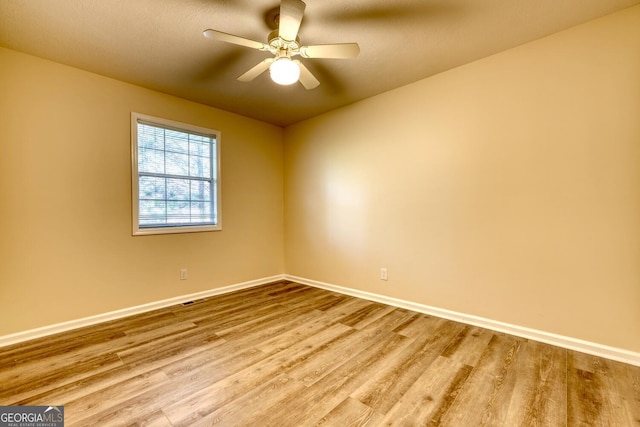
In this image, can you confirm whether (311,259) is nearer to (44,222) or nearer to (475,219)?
(475,219)

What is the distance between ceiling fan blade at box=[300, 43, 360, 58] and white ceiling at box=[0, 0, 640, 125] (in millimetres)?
284

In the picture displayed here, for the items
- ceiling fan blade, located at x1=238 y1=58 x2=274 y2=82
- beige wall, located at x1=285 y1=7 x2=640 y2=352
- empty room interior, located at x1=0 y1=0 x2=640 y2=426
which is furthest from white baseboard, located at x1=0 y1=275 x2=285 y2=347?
ceiling fan blade, located at x1=238 y1=58 x2=274 y2=82

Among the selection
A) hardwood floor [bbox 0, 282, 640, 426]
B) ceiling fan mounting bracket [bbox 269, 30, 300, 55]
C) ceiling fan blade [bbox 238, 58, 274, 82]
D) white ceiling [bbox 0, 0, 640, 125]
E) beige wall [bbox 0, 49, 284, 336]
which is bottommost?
hardwood floor [bbox 0, 282, 640, 426]

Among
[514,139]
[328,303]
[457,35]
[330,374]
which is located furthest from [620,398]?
[457,35]

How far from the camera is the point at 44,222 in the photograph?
2.49m

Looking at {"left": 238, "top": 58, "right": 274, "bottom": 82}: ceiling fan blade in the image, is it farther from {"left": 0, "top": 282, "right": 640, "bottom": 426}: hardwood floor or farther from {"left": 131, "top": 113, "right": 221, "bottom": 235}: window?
{"left": 0, "top": 282, "right": 640, "bottom": 426}: hardwood floor

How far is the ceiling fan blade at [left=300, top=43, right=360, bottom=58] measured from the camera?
1855 millimetres

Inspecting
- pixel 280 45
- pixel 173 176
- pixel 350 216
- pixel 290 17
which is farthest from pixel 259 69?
pixel 350 216

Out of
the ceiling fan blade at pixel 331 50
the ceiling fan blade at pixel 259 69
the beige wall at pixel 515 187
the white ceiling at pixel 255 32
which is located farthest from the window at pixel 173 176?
the ceiling fan blade at pixel 331 50

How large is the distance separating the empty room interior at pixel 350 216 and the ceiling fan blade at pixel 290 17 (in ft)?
0.05

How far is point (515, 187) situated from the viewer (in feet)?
7.93

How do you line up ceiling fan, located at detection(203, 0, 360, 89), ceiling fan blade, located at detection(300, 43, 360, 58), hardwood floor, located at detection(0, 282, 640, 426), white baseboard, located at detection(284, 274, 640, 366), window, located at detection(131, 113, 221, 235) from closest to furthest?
hardwood floor, located at detection(0, 282, 640, 426) → ceiling fan, located at detection(203, 0, 360, 89) → ceiling fan blade, located at detection(300, 43, 360, 58) → white baseboard, located at detection(284, 274, 640, 366) → window, located at detection(131, 113, 221, 235)

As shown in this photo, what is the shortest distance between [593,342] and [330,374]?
201 centimetres

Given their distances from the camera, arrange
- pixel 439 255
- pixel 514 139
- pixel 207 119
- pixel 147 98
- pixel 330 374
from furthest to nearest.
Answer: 1. pixel 207 119
2. pixel 147 98
3. pixel 439 255
4. pixel 514 139
5. pixel 330 374
